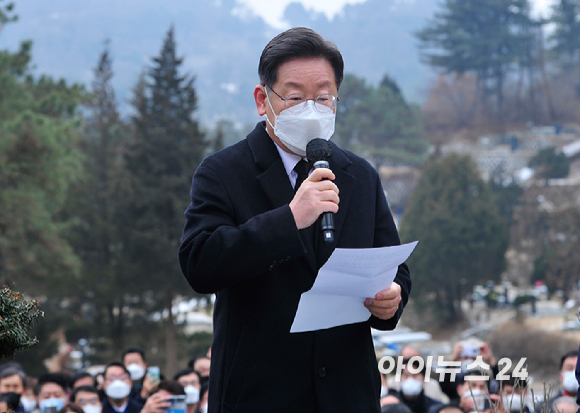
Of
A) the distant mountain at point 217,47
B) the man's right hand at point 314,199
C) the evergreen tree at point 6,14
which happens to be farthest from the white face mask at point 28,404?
the distant mountain at point 217,47

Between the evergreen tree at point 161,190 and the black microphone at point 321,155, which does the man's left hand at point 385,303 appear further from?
the evergreen tree at point 161,190

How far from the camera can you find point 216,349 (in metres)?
2.17

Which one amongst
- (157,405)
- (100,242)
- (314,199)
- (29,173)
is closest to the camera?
(314,199)

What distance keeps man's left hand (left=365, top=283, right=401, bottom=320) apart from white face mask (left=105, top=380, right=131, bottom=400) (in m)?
4.15

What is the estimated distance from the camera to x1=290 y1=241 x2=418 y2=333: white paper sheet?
1.99 metres

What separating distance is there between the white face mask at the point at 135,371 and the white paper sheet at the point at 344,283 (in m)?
4.92

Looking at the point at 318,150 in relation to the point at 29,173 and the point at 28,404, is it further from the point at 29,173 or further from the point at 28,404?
the point at 29,173

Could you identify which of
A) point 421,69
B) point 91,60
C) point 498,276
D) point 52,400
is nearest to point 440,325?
point 498,276

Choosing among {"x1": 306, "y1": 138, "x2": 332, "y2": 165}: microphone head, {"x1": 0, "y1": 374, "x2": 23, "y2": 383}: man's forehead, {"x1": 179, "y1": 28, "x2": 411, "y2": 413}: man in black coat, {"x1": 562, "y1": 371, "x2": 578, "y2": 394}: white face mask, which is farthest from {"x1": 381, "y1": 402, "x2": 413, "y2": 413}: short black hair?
{"x1": 306, "y1": 138, "x2": 332, "y2": 165}: microphone head

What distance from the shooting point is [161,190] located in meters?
22.3

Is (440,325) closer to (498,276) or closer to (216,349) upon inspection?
(498,276)

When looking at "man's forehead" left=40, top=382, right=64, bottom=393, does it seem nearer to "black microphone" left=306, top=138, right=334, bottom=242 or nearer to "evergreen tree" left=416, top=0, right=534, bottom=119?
"black microphone" left=306, top=138, right=334, bottom=242

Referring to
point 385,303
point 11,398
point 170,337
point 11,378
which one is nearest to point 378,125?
point 170,337

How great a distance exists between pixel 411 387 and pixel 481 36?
66989mm
